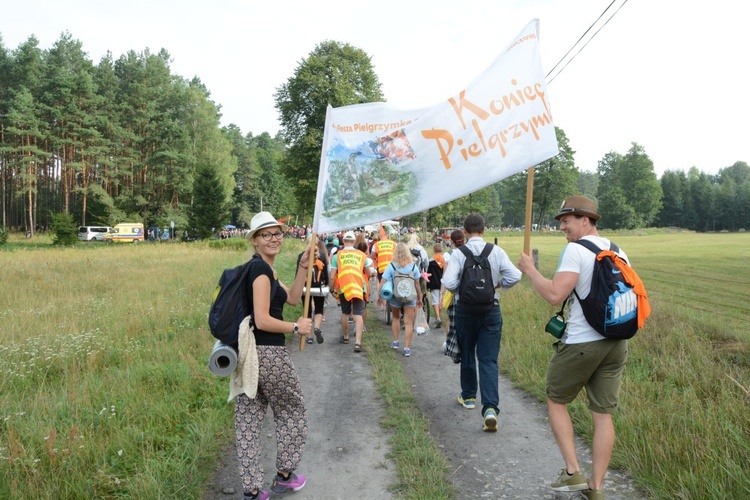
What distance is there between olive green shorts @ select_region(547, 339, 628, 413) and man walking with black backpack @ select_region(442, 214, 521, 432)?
4.77 ft

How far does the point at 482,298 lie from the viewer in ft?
16.0

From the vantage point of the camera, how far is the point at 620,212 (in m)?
85.9

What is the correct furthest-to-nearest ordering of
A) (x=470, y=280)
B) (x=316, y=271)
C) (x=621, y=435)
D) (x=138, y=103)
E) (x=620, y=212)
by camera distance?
(x=620, y=212) → (x=138, y=103) → (x=316, y=271) → (x=470, y=280) → (x=621, y=435)

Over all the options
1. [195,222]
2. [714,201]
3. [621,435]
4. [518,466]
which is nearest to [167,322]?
[518,466]

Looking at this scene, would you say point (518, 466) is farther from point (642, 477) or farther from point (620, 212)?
point (620, 212)

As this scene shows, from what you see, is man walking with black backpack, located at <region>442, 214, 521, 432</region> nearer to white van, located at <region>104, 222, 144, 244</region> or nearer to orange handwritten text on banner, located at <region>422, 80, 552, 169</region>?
orange handwritten text on banner, located at <region>422, 80, 552, 169</region>

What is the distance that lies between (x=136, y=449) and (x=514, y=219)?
131219mm

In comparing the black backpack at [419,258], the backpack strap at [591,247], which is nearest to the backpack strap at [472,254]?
the backpack strap at [591,247]

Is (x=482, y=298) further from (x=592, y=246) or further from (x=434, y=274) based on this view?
(x=434, y=274)

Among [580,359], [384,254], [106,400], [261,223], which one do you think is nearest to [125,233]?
[384,254]

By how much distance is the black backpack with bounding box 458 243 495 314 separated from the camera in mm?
4871

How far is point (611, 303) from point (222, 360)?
98.2 inches

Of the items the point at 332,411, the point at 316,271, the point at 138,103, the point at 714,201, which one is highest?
the point at 138,103

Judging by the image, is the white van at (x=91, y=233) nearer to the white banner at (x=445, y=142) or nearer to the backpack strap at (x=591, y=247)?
the white banner at (x=445, y=142)
